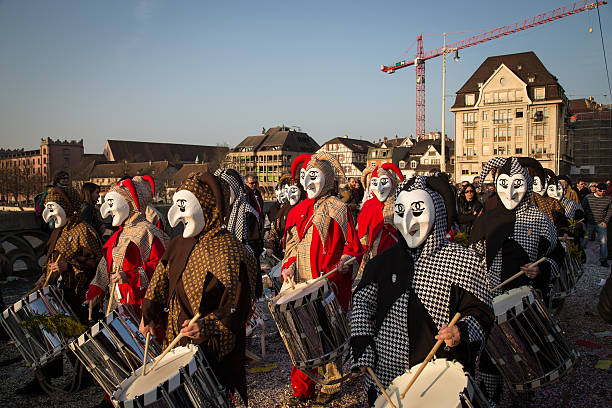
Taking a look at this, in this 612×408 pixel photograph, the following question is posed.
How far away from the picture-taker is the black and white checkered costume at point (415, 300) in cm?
254

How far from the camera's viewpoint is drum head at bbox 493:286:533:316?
325 centimetres

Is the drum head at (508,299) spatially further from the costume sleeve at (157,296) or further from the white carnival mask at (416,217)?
the costume sleeve at (157,296)

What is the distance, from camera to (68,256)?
4.74 meters

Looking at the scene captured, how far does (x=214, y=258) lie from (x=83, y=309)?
2.63 metres

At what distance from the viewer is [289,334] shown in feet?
11.7

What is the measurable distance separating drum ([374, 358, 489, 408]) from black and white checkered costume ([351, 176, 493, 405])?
0.22 meters

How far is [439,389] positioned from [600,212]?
1110 cm

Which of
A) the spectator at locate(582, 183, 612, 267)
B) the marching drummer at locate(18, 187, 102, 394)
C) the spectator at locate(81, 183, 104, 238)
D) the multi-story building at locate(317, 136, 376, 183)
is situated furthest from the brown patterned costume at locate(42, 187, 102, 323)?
the multi-story building at locate(317, 136, 376, 183)

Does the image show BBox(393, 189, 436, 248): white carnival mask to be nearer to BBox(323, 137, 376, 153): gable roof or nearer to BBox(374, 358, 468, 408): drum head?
BBox(374, 358, 468, 408): drum head

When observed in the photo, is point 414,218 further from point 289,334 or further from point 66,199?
point 66,199

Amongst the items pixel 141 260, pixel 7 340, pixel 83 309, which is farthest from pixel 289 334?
pixel 7 340

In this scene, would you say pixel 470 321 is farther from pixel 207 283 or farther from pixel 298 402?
pixel 298 402

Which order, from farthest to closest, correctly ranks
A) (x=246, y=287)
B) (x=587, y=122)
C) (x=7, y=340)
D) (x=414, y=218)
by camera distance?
(x=587, y=122) → (x=7, y=340) → (x=246, y=287) → (x=414, y=218)

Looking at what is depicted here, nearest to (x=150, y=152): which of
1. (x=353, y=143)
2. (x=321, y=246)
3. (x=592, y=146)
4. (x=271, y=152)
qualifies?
(x=271, y=152)
